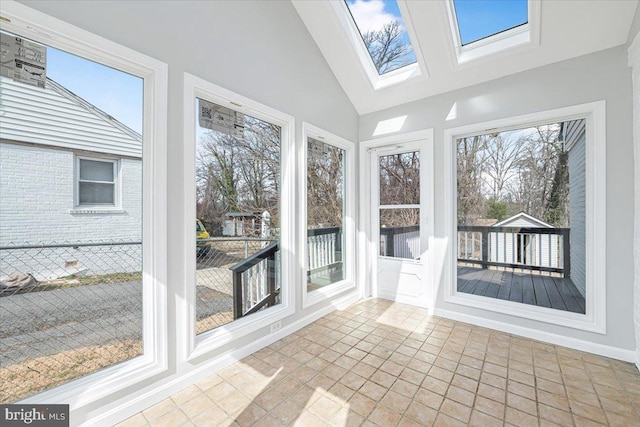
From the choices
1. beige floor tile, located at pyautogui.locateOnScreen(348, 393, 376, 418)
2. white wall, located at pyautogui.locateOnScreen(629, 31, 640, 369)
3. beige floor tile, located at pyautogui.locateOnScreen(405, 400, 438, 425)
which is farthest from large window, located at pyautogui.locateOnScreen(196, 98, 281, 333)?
white wall, located at pyautogui.locateOnScreen(629, 31, 640, 369)

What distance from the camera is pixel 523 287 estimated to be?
2.91 meters

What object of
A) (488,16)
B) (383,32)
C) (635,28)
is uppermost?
(383,32)

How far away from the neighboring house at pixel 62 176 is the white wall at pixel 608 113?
133 inches

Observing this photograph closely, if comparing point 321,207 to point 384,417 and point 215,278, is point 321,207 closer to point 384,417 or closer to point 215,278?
point 215,278

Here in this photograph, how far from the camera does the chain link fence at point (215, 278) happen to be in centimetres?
214

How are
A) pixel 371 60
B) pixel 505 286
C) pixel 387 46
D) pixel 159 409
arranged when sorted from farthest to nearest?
pixel 371 60 → pixel 387 46 → pixel 505 286 → pixel 159 409

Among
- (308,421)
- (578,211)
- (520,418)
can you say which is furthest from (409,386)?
(578,211)

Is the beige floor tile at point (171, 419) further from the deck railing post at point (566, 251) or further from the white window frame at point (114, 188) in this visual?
the deck railing post at point (566, 251)

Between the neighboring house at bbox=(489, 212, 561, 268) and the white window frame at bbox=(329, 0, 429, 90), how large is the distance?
1917mm

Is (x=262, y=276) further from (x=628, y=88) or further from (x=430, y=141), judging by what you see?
(x=628, y=88)

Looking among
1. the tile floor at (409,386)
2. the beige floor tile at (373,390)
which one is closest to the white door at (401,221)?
the tile floor at (409,386)

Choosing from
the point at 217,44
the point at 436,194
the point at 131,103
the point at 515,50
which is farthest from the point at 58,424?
Answer: the point at 515,50

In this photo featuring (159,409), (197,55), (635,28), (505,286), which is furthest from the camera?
(505,286)

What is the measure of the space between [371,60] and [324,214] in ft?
6.54
